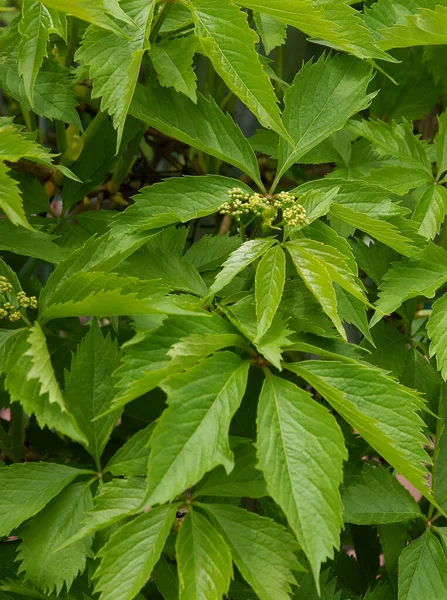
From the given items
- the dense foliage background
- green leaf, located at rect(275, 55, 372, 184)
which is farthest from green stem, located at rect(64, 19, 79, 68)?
green leaf, located at rect(275, 55, 372, 184)

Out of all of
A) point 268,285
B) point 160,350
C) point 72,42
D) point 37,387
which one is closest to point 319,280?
point 268,285

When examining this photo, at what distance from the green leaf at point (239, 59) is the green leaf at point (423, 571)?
45cm

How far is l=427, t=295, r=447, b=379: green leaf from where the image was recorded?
0.63m

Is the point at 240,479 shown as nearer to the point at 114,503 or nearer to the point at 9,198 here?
the point at 114,503

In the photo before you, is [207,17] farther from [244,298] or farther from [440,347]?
[440,347]

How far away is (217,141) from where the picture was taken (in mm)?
667

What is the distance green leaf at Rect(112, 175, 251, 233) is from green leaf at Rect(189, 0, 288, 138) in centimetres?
10

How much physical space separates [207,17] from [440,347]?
384 millimetres

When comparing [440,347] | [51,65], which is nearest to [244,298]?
[440,347]

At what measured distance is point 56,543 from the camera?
570 mm

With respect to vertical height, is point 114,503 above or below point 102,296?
below

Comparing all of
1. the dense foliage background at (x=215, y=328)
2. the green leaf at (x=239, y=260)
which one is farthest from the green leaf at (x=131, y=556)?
the green leaf at (x=239, y=260)

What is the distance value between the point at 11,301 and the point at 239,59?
30 cm

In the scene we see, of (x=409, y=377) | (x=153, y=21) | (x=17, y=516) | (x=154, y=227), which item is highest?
(x=153, y=21)
